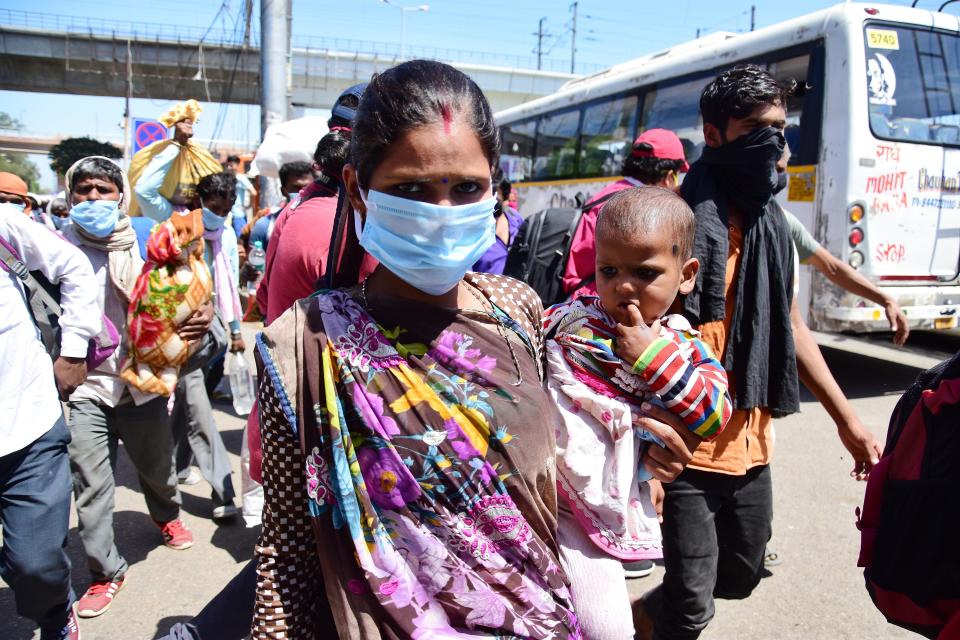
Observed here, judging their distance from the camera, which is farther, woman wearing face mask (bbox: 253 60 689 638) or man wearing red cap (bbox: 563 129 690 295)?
man wearing red cap (bbox: 563 129 690 295)

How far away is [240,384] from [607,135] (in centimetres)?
677

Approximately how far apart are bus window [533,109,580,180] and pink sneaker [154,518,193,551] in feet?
28.6

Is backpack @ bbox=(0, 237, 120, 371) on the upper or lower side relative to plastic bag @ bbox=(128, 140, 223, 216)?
lower

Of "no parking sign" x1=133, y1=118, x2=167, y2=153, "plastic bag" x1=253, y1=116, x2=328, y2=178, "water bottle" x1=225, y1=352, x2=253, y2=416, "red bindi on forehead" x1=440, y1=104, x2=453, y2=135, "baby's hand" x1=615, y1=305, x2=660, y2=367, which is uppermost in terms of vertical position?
"no parking sign" x1=133, y1=118, x2=167, y2=153

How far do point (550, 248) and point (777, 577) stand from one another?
6.76 feet

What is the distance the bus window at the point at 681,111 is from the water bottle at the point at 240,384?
5.51 m

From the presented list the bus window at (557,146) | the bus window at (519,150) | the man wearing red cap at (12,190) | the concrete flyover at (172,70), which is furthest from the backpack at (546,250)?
the concrete flyover at (172,70)

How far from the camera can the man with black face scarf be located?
2271mm

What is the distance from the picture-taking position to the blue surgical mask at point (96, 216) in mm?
3221

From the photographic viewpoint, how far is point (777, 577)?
3.57 m

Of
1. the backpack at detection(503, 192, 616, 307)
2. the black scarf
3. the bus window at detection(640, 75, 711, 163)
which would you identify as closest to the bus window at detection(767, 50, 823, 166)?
the bus window at detection(640, 75, 711, 163)

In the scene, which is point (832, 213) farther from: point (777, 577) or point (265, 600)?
point (265, 600)

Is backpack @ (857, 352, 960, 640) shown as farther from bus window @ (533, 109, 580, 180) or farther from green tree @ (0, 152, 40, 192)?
bus window @ (533, 109, 580, 180)

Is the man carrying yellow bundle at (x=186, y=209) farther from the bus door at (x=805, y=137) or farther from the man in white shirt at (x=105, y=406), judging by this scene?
the bus door at (x=805, y=137)
